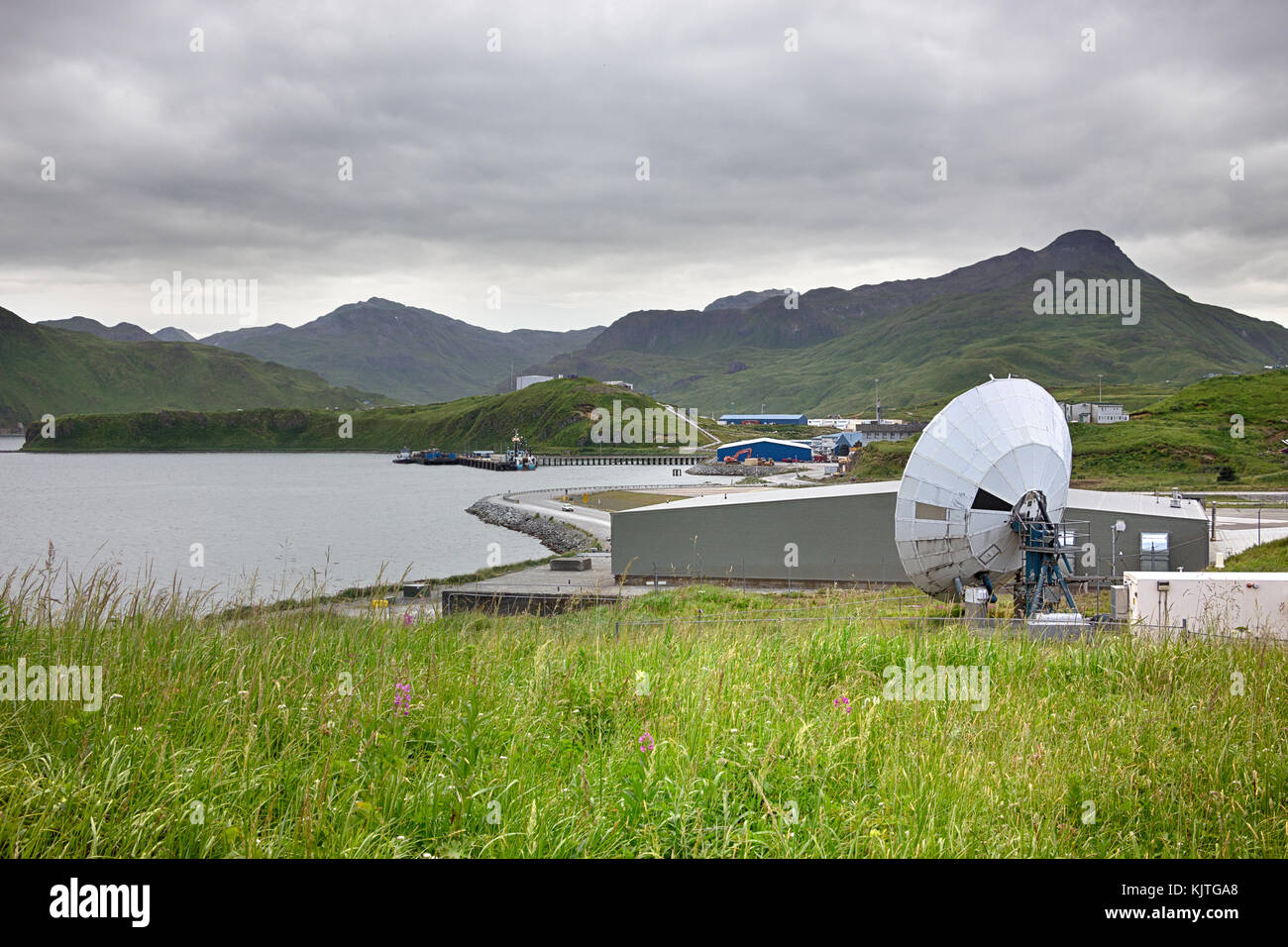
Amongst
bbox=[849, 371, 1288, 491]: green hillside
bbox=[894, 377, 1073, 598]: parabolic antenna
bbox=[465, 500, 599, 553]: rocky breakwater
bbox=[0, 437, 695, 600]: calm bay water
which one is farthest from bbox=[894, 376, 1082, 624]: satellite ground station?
bbox=[849, 371, 1288, 491]: green hillside

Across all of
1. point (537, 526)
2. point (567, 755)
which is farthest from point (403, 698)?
point (537, 526)

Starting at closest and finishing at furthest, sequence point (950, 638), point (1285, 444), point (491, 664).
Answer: point (491, 664), point (950, 638), point (1285, 444)

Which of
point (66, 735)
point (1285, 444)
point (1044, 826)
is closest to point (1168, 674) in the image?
point (1044, 826)

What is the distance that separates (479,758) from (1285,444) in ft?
414

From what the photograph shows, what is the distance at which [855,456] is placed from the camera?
484 ft

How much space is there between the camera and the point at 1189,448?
104500 millimetres

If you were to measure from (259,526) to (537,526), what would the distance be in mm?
32129

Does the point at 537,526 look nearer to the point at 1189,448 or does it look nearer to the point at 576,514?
the point at 576,514

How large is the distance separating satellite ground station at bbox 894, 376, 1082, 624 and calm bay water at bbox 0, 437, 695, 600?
19.3 m

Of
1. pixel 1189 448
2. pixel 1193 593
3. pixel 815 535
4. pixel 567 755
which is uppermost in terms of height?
pixel 1189 448

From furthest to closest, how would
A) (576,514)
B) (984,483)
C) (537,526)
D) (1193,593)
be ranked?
(576,514)
(537,526)
(984,483)
(1193,593)

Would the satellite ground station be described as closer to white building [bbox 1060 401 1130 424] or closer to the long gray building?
the long gray building

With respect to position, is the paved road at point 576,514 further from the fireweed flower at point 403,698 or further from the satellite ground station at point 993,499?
the fireweed flower at point 403,698

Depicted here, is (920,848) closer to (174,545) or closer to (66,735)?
(66,735)
